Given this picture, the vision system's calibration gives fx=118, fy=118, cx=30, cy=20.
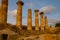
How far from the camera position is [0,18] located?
17359 mm

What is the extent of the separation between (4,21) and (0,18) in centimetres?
88

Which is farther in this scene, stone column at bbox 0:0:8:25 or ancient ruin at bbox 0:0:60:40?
stone column at bbox 0:0:8:25

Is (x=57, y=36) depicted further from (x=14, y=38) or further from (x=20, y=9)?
(x=20, y=9)

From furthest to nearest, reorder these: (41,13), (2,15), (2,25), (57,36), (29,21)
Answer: (41,13)
(29,21)
(2,15)
(2,25)
(57,36)

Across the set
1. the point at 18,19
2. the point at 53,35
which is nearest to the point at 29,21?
the point at 18,19

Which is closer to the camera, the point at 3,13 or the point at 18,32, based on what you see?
the point at 3,13

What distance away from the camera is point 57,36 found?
303 inches

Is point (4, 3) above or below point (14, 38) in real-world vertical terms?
above

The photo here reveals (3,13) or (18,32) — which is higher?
(3,13)

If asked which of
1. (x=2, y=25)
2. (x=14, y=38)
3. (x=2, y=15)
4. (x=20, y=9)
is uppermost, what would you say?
(x=20, y=9)

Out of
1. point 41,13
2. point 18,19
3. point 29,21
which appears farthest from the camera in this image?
point 41,13

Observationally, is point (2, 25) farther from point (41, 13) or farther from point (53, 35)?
point (41, 13)

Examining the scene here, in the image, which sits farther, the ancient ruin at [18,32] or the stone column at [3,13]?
the stone column at [3,13]

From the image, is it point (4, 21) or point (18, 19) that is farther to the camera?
point (18, 19)
